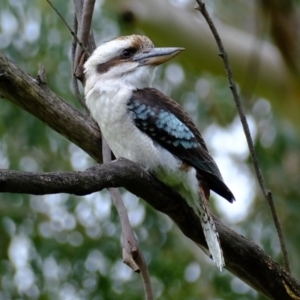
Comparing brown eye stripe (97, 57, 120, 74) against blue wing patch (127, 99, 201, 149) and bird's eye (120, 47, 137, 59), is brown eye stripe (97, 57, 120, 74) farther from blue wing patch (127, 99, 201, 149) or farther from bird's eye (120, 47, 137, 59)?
blue wing patch (127, 99, 201, 149)

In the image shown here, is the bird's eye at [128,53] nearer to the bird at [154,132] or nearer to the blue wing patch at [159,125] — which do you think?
the bird at [154,132]

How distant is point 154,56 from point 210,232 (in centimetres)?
81

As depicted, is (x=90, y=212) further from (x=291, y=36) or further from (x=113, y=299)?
(x=291, y=36)

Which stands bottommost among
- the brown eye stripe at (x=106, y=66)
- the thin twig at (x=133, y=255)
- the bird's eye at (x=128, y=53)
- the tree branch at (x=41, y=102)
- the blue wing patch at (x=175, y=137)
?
the thin twig at (x=133, y=255)

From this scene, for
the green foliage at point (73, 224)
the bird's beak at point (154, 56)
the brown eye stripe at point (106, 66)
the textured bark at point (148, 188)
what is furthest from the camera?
the green foliage at point (73, 224)

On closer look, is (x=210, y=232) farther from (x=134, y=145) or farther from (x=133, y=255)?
(x=134, y=145)

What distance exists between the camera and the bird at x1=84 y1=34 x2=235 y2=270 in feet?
9.55

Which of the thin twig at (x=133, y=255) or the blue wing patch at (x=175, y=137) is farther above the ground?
the blue wing patch at (x=175, y=137)

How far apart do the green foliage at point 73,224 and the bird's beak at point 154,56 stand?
5.17 feet

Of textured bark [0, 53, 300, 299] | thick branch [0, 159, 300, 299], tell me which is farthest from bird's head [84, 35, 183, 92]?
thick branch [0, 159, 300, 299]

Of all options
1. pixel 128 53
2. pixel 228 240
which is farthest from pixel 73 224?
pixel 228 240

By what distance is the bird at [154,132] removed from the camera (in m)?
2.91

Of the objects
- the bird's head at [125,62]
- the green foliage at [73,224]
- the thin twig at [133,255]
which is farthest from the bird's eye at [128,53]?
the green foliage at [73,224]

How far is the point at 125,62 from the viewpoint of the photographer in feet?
10.8
